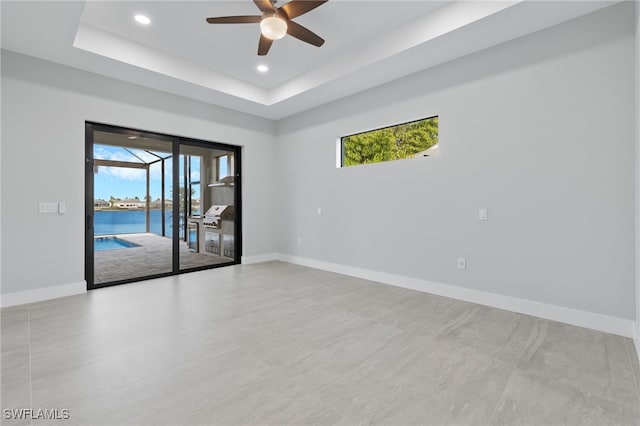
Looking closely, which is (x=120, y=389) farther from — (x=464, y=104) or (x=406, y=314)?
(x=464, y=104)

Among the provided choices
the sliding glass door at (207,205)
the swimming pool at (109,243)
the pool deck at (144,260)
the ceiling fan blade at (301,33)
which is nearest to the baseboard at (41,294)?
the pool deck at (144,260)

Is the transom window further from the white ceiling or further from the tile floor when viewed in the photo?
the tile floor

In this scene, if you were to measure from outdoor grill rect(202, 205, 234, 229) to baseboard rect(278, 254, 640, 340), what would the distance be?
2.66 m

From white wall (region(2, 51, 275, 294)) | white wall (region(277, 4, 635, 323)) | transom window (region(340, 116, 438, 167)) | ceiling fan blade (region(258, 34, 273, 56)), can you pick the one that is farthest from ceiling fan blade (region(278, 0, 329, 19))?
white wall (region(2, 51, 275, 294))

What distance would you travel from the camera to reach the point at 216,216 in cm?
584

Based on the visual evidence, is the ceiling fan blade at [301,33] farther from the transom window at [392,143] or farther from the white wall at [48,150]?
the white wall at [48,150]

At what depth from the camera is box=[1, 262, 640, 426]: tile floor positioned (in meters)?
1.69

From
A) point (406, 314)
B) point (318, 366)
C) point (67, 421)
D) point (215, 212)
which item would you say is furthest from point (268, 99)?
point (67, 421)

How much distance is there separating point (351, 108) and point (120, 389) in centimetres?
458

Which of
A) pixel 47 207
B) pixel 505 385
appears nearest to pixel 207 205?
pixel 47 207

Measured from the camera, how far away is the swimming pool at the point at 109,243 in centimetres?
428

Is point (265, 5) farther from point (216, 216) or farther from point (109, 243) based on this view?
point (109, 243)

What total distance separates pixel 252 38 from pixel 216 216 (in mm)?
3288

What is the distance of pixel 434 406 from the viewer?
5.68 feet
